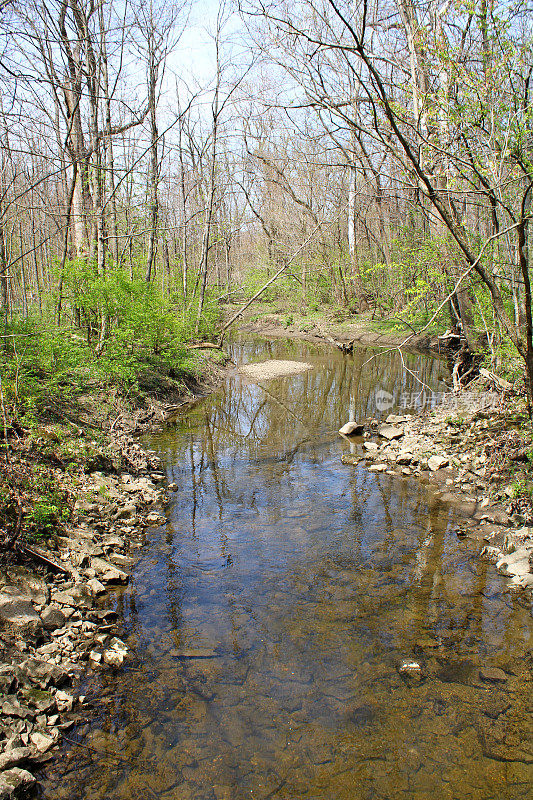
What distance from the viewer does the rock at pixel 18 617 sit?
13.0 ft

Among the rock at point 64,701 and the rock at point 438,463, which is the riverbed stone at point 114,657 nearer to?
the rock at point 64,701

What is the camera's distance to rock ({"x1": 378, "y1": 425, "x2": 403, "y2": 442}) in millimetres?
9695

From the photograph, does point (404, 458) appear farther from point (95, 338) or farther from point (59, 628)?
point (95, 338)

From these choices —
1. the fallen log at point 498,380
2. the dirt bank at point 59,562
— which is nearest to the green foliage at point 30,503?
the dirt bank at point 59,562

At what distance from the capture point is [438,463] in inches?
324

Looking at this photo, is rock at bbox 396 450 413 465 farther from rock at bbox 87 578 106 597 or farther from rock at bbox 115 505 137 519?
rock at bbox 87 578 106 597

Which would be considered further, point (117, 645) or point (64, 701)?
point (117, 645)

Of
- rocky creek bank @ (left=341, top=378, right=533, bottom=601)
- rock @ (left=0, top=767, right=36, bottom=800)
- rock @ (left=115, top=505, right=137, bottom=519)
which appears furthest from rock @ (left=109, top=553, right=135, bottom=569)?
rocky creek bank @ (left=341, top=378, right=533, bottom=601)

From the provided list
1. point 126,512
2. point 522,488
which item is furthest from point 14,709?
point 522,488

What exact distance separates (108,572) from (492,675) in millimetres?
3667

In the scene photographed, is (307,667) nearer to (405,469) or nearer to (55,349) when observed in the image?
(405,469)

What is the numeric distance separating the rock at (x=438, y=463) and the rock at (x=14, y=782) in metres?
6.80

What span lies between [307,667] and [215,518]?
2.95 metres

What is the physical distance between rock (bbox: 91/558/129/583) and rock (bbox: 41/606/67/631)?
775 millimetres
